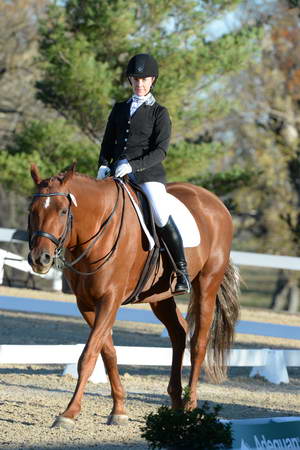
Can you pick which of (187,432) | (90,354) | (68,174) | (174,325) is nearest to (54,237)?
(68,174)

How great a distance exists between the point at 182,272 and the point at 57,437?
1952 millimetres

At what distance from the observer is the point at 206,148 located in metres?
20.4

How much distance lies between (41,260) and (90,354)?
2.63ft

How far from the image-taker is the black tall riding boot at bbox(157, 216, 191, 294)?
22.4ft

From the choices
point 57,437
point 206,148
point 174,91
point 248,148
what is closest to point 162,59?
point 174,91

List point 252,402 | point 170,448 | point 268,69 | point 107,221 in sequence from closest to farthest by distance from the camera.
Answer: point 170,448, point 107,221, point 252,402, point 268,69

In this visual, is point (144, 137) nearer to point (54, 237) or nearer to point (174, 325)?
point (54, 237)

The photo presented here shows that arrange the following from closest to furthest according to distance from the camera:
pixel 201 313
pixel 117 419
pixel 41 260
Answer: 1. pixel 41 260
2. pixel 117 419
3. pixel 201 313

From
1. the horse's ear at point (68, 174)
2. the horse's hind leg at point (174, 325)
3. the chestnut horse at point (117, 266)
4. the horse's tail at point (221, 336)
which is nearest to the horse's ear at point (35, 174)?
the chestnut horse at point (117, 266)

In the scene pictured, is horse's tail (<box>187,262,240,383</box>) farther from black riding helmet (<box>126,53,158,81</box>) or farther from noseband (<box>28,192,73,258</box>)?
noseband (<box>28,192,73,258</box>)

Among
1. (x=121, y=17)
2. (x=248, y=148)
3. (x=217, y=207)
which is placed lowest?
(x=248, y=148)

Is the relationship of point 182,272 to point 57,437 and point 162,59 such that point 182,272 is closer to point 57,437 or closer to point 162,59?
point 57,437

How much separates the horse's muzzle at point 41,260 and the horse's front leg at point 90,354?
2.12ft

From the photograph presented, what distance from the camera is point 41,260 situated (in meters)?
5.55
